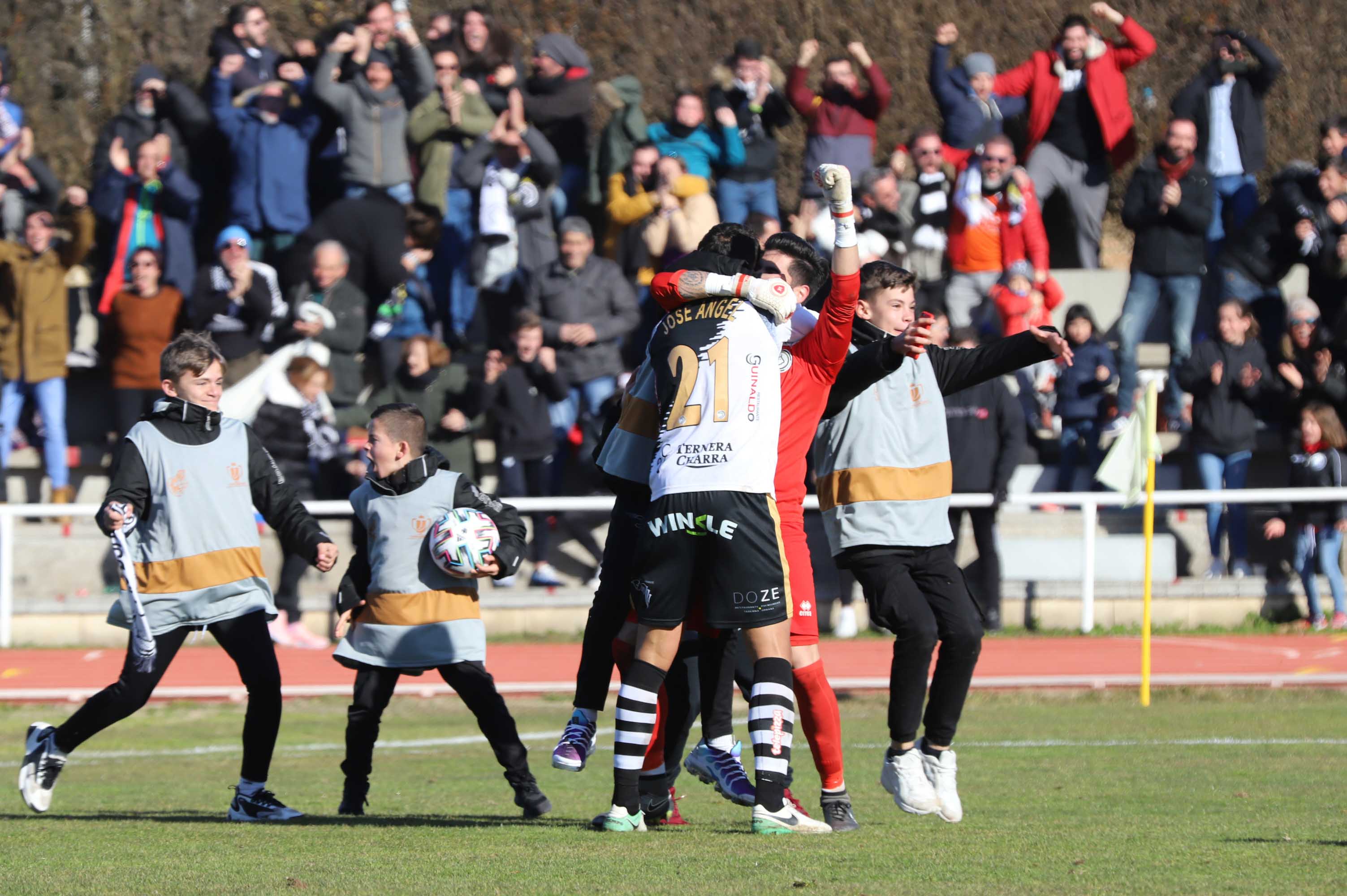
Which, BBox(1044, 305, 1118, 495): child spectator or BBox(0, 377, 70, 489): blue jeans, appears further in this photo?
BBox(1044, 305, 1118, 495): child spectator

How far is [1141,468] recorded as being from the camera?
41.5 ft

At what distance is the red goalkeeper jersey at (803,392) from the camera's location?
22.1 ft

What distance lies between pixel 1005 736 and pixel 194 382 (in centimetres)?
542

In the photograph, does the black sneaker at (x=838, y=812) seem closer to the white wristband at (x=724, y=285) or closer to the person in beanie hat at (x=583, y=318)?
the white wristband at (x=724, y=285)

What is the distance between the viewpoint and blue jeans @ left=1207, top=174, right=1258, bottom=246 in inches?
662

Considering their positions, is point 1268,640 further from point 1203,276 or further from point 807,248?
point 807,248

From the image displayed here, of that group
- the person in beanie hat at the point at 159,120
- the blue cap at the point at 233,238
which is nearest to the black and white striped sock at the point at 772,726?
the blue cap at the point at 233,238

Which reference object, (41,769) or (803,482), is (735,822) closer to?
(803,482)

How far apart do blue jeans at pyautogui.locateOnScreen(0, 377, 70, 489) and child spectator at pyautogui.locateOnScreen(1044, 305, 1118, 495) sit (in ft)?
28.1

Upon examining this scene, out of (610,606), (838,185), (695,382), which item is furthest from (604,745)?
(838,185)

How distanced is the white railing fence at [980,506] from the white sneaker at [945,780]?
22.4 feet

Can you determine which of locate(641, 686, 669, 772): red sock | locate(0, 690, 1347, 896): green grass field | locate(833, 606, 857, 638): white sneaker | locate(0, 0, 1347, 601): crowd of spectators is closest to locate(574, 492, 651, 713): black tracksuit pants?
locate(641, 686, 669, 772): red sock

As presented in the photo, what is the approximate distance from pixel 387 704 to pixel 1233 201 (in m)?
11.6

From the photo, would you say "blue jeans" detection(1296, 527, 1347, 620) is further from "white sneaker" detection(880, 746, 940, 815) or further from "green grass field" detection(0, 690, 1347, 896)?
"white sneaker" detection(880, 746, 940, 815)
